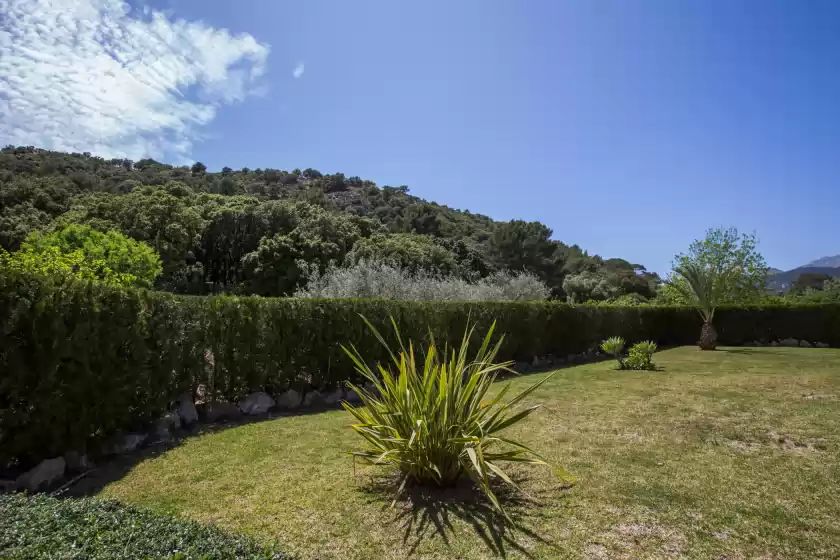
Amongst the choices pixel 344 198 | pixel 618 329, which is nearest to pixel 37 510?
pixel 618 329

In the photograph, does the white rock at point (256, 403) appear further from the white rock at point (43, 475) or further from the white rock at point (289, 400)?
the white rock at point (43, 475)

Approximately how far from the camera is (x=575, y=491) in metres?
3.81

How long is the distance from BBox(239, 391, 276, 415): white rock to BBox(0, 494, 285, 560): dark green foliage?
3.84 metres

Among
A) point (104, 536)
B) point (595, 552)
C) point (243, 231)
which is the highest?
point (243, 231)

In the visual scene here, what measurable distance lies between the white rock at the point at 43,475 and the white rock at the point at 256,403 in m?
2.52

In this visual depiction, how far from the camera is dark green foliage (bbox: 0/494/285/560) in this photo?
7.43ft

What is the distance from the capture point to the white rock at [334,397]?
7840 millimetres

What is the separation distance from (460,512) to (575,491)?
1051 millimetres

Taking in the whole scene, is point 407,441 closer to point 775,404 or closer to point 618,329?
point 775,404

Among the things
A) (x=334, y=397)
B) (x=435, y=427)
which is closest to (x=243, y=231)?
(x=334, y=397)

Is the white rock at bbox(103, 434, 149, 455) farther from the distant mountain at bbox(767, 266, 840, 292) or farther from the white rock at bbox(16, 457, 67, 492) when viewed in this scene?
the distant mountain at bbox(767, 266, 840, 292)

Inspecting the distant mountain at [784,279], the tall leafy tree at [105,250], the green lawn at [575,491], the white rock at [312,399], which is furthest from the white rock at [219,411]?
the distant mountain at [784,279]

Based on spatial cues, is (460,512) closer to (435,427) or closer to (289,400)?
(435,427)

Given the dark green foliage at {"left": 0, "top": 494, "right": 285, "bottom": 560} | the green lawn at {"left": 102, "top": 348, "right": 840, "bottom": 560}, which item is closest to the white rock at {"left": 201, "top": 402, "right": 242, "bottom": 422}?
the green lawn at {"left": 102, "top": 348, "right": 840, "bottom": 560}
